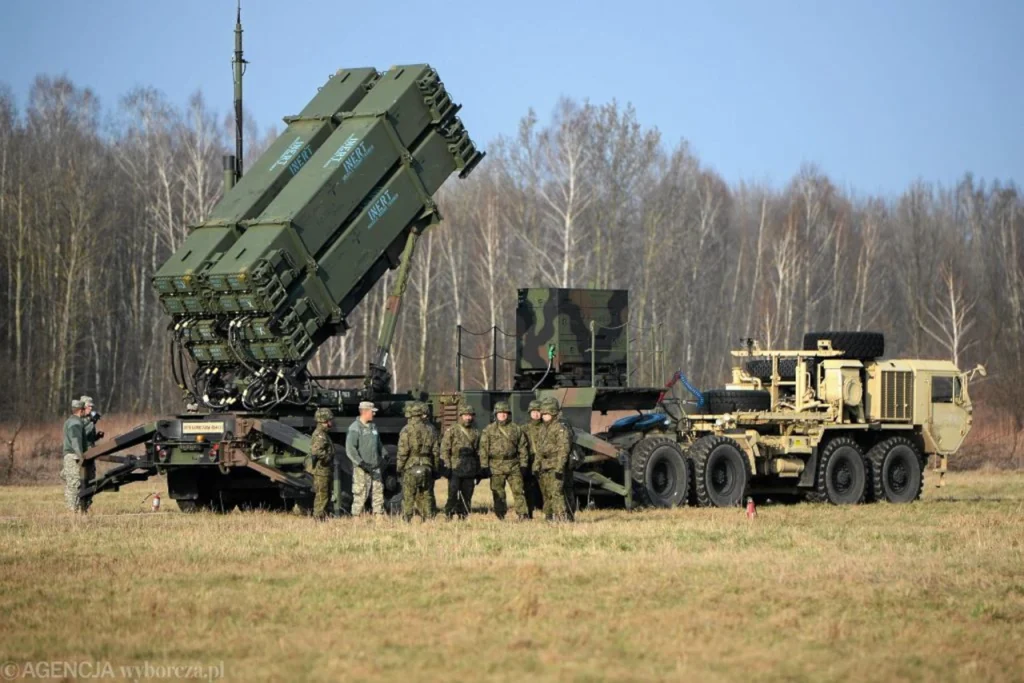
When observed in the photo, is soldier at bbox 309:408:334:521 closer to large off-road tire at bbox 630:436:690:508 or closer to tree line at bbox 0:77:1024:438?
large off-road tire at bbox 630:436:690:508

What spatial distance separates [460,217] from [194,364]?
1266 inches

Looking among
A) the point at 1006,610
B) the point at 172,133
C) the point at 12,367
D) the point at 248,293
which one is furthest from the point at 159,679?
the point at 172,133

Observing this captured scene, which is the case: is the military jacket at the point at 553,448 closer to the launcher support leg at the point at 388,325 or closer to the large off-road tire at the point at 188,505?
the launcher support leg at the point at 388,325

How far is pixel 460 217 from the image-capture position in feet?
166

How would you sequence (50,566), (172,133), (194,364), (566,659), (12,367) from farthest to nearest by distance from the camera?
(172,133) < (12,367) < (194,364) < (50,566) < (566,659)

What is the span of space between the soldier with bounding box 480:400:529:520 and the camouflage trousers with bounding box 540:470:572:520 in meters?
0.25

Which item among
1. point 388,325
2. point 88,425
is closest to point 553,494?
point 388,325

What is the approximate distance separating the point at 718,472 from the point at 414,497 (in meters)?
4.70

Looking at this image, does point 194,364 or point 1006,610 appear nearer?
point 1006,610

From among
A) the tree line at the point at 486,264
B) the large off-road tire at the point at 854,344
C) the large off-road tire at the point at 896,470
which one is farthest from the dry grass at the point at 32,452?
the large off-road tire at the point at 896,470

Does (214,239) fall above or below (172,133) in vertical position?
below

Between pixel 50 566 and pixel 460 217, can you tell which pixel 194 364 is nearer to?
pixel 50 566

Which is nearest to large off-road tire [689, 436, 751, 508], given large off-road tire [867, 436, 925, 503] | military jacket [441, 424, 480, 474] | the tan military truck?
the tan military truck

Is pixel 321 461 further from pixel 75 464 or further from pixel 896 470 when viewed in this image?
pixel 896 470
